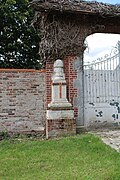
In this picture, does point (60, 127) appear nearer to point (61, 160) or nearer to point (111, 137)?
point (111, 137)

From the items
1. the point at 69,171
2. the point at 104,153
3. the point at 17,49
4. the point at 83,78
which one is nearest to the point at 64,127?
the point at 83,78

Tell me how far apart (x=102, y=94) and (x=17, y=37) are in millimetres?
9886

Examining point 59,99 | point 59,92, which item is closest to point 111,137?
point 59,99

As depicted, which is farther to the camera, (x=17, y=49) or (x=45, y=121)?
(x=17, y=49)

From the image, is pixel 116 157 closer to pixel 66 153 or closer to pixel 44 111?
pixel 66 153

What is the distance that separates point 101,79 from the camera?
934 centimetres

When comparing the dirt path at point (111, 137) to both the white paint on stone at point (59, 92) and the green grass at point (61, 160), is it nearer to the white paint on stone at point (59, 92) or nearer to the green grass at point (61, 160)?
the green grass at point (61, 160)

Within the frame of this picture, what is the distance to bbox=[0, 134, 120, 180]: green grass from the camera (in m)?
5.05

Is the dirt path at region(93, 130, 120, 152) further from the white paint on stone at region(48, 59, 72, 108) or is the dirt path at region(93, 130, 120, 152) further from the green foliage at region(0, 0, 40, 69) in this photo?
the green foliage at region(0, 0, 40, 69)

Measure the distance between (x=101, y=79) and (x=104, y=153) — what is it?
138 inches

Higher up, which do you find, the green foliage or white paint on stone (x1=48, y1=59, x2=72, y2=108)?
the green foliage

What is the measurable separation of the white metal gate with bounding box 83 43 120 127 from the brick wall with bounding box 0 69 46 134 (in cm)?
134

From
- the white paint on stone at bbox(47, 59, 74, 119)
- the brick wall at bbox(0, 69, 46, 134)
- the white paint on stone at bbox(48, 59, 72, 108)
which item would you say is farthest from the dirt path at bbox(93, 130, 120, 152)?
the brick wall at bbox(0, 69, 46, 134)

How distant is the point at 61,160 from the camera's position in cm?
596
